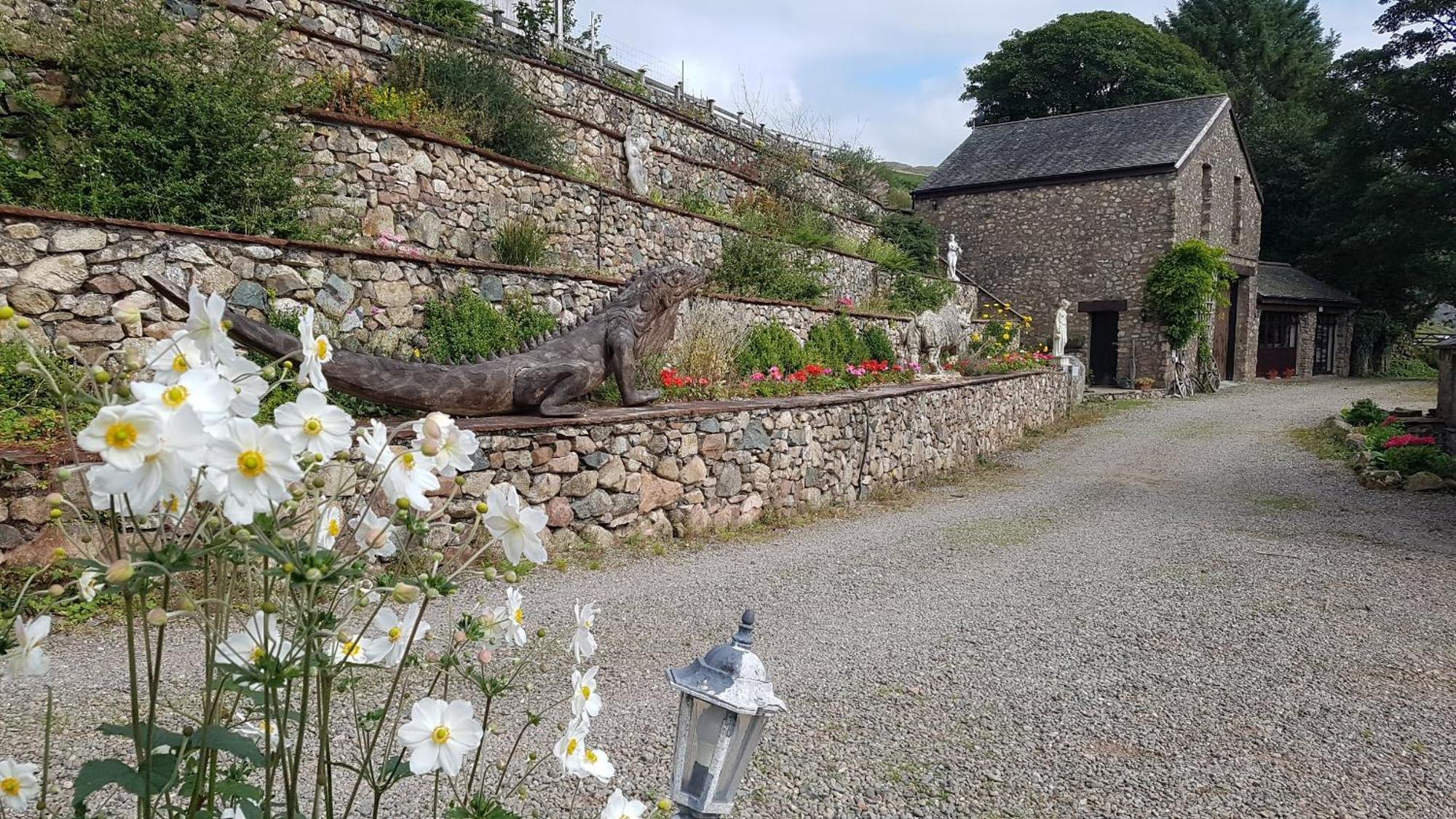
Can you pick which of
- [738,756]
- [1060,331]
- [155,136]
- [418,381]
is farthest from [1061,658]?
[1060,331]

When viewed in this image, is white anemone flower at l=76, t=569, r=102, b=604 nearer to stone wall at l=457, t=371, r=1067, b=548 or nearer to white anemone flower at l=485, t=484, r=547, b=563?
white anemone flower at l=485, t=484, r=547, b=563

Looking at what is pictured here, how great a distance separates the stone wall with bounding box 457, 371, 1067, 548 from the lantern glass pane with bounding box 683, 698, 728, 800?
4.01 m

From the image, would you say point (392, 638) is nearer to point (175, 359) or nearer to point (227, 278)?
point (175, 359)

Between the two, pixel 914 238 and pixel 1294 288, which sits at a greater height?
pixel 914 238

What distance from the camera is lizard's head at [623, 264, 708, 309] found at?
23.6 ft

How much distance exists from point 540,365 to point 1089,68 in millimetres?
34639

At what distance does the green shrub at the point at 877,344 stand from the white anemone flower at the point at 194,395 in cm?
1238

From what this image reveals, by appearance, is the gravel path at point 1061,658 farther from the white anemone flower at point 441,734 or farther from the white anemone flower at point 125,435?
the white anemone flower at point 125,435

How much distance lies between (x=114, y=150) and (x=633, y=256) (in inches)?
248

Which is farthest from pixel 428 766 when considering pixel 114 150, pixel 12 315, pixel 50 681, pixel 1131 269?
pixel 1131 269

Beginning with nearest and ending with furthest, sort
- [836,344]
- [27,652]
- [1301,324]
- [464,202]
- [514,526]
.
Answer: [27,652] < [514,526] < [464,202] < [836,344] < [1301,324]

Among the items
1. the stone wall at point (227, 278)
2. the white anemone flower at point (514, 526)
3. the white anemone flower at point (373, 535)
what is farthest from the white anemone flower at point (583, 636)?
the stone wall at point (227, 278)

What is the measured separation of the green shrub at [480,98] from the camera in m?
11.0

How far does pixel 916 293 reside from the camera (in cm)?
1920
